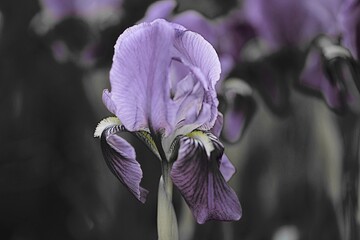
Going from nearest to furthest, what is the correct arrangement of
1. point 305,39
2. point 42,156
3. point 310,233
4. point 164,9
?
point 164,9, point 310,233, point 305,39, point 42,156

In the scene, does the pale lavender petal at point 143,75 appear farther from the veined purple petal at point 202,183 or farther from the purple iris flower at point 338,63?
the purple iris flower at point 338,63

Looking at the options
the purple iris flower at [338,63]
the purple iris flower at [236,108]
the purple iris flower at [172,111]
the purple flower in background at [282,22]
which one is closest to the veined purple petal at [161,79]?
the purple iris flower at [172,111]

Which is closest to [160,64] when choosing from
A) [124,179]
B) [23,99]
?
[124,179]

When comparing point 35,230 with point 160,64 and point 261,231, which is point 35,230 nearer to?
point 261,231

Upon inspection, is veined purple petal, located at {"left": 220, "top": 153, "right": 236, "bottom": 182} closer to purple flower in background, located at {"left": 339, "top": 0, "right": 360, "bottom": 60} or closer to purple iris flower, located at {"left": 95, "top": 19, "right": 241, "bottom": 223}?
purple iris flower, located at {"left": 95, "top": 19, "right": 241, "bottom": 223}

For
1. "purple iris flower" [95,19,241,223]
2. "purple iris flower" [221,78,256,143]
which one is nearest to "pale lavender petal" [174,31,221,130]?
"purple iris flower" [95,19,241,223]

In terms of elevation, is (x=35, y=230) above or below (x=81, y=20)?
below
